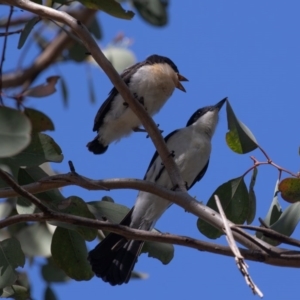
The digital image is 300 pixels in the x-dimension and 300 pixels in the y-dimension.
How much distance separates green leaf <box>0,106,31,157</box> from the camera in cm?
179

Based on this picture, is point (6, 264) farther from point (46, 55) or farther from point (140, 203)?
point (46, 55)

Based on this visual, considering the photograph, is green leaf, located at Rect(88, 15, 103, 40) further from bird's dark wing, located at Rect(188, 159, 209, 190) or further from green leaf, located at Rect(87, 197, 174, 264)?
green leaf, located at Rect(87, 197, 174, 264)

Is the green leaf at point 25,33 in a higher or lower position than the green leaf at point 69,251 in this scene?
higher

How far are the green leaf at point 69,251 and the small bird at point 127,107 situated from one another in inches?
52.4

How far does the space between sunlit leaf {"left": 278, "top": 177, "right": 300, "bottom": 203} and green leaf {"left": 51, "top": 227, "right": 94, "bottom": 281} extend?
686mm

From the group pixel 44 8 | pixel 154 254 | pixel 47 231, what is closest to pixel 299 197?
pixel 154 254

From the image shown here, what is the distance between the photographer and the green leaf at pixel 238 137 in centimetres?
260

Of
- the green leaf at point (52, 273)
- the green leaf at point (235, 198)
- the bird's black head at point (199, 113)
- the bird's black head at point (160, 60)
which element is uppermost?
the bird's black head at point (160, 60)

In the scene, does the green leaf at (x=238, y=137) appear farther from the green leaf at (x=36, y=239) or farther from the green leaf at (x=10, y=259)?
the green leaf at (x=36, y=239)

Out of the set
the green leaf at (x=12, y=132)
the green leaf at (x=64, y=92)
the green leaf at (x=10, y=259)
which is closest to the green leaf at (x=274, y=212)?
the green leaf at (x=10, y=259)

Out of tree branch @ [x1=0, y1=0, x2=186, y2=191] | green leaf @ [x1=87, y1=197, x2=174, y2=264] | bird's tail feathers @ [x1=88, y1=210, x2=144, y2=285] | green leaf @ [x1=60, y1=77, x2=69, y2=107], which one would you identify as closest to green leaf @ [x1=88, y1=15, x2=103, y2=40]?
green leaf @ [x1=60, y1=77, x2=69, y2=107]

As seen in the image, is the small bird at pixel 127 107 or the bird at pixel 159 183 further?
the small bird at pixel 127 107

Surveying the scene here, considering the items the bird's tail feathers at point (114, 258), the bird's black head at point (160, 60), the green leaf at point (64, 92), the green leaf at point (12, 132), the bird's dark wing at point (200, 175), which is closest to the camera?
the green leaf at point (12, 132)

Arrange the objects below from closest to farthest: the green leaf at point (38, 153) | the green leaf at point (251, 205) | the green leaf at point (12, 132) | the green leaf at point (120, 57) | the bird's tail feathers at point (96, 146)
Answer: the green leaf at point (12, 132), the green leaf at point (38, 153), the green leaf at point (251, 205), the bird's tail feathers at point (96, 146), the green leaf at point (120, 57)
